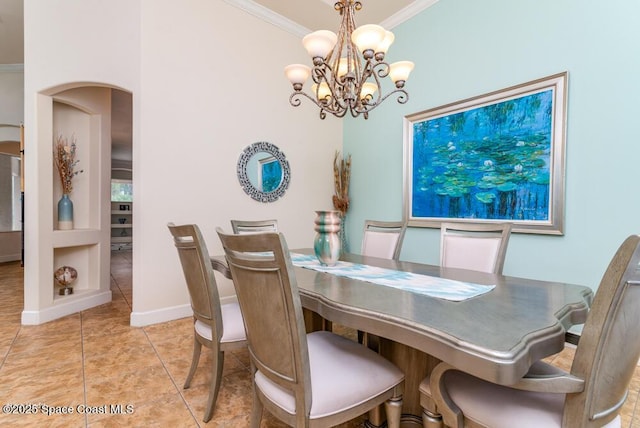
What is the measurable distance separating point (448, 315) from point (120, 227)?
34.4 ft

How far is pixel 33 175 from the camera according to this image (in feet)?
9.37

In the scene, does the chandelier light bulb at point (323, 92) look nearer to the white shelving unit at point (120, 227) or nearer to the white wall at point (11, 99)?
the white wall at point (11, 99)

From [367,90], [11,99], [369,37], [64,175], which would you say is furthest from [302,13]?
[11,99]

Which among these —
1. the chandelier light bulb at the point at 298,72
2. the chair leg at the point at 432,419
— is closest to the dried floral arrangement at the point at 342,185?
the chandelier light bulb at the point at 298,72

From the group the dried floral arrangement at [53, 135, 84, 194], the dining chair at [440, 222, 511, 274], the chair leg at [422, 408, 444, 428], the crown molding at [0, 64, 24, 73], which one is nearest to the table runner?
the chair leg at [422, 408, 444, 428]

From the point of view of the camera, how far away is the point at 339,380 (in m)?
1.11

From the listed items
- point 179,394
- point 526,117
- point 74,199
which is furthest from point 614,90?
point 74,199

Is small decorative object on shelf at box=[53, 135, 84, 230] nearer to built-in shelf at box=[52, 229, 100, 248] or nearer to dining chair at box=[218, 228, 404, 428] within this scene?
built-in shelf at box=[52, 229, 100, 248]

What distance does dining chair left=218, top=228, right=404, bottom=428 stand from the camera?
1.00 meters

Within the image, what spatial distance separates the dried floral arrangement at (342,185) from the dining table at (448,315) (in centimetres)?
234

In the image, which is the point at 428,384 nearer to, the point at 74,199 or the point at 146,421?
the point at 146,421

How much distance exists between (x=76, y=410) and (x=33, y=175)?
2.31 meters

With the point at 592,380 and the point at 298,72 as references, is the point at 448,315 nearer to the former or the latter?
the point at 592,380

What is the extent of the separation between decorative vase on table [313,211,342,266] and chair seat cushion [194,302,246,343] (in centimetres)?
62
